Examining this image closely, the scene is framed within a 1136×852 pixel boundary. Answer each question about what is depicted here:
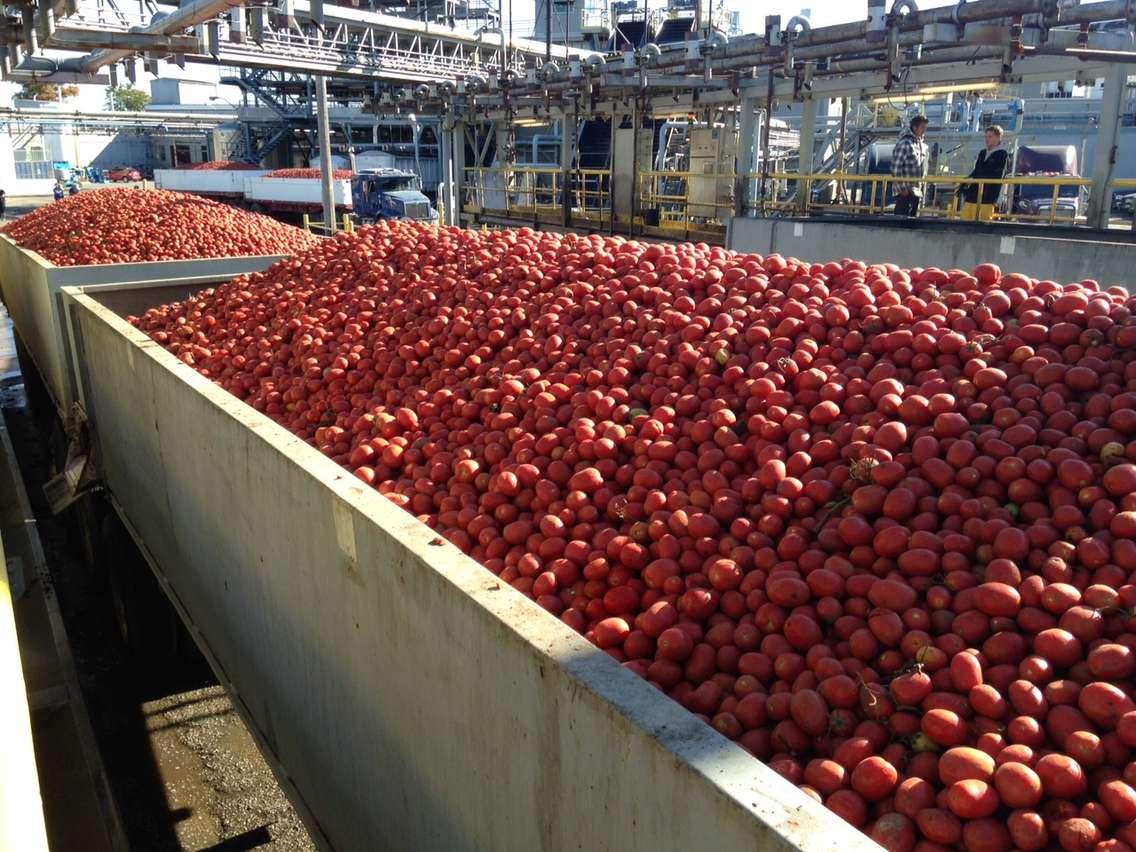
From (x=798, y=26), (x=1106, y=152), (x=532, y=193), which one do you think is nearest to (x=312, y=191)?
(x=532, y=193)

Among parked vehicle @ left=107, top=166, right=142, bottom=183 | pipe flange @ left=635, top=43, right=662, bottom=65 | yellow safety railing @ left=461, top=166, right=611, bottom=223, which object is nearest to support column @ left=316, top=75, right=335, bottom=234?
yellow safety railing @ left=461, top=166, right=611, bottom=223

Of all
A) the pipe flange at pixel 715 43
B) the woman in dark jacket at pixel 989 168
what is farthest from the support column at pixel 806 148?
the woman in dark jacket at pixel 989 168

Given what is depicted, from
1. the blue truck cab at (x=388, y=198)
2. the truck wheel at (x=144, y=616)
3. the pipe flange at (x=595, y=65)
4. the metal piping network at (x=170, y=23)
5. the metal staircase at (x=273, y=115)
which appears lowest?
the truck wheel at (x=144, y=616)

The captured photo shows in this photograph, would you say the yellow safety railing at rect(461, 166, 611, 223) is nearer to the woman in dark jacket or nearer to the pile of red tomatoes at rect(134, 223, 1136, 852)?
the woman in dark jacket

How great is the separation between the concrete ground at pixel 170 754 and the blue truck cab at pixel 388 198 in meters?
19.7

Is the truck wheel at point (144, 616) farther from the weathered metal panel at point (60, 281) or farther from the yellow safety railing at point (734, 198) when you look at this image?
the yellow safety railing at point (734, 198)

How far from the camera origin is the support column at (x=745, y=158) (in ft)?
44.0

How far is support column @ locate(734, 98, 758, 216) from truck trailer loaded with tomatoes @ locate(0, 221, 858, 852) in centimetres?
1019

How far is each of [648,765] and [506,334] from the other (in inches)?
110

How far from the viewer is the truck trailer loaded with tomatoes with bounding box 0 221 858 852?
5.42ft

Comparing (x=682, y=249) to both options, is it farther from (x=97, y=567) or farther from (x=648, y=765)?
(x=97, y=567)

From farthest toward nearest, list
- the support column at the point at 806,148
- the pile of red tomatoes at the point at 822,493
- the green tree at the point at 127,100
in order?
1. the green tree at the point at 127,100
2. the support column at the point at 806,148
3. the pile of red tomatoes at the point at 822,493

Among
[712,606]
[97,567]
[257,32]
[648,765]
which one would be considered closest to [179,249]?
[257,32]

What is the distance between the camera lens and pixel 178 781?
4672 millimetres
